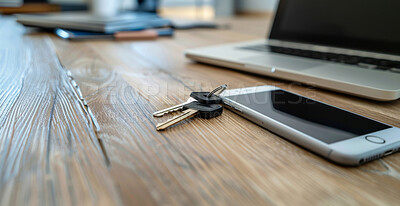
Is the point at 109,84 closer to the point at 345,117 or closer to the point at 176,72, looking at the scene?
the point at 176,72

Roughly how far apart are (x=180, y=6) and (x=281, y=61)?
4.31 m

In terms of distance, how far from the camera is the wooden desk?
212mm

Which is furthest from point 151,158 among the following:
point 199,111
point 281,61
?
point 281,61

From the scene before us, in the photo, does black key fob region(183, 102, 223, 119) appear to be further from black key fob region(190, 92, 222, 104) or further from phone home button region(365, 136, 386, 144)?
phone home button region(365, 136, 386, 144)

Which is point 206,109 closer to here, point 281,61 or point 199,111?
point 199,111

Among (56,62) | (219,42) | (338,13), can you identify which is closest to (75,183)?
(56,62)

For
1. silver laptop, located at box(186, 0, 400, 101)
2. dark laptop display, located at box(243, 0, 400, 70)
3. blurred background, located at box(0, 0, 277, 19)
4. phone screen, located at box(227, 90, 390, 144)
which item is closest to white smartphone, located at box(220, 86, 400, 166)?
phone screen, located at box(227, 90, 390, 144)

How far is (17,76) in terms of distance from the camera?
20.1 inches

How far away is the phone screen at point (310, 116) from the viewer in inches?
11.0

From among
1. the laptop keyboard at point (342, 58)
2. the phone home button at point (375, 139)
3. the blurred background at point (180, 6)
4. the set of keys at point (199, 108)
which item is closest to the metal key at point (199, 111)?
the set of keys at point (199, 108)

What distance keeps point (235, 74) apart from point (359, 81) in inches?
8.1

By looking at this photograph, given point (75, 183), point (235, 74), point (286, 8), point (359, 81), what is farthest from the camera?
point (286, 8)

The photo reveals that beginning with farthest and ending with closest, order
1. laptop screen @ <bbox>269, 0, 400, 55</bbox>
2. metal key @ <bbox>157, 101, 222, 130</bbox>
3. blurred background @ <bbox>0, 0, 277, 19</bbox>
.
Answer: blurred background @ <bbox>0, 0, 277, 19</bbox> → laptop screen @ <bbox>269, 0, 400, 55</bbox> → metal key @ <bbox>157, 101, 222, 130</bbox>

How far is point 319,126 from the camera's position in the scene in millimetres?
291
